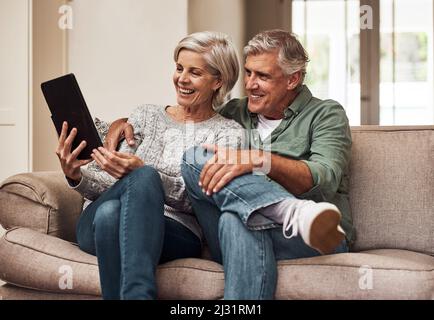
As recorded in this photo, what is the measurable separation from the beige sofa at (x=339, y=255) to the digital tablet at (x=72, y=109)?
0.80ft

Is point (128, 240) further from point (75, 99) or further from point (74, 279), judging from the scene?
point (75, 99)

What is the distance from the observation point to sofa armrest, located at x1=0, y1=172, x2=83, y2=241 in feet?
6.72

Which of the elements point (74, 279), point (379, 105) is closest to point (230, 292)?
point (74, 279)

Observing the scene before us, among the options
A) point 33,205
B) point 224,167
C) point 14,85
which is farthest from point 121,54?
point 224,167

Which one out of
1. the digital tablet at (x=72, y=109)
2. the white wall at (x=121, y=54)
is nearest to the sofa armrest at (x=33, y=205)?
the digital tablet at (x=72, y=109)

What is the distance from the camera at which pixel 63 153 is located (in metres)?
1.90

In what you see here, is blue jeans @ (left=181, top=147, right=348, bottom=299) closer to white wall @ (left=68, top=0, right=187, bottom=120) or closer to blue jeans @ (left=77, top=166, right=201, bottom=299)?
blue jeans @ (left=77, top=166, right=201, bottom=299)

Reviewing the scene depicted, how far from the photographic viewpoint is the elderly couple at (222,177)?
1.63 meters

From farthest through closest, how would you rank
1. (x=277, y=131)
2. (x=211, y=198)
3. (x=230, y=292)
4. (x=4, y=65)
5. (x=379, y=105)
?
(x=379, y=105) → (x=4, y=65) → (x=277, y=131) → (x=211, y=198) → (x=230, y=292)

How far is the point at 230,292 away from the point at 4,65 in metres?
2.16

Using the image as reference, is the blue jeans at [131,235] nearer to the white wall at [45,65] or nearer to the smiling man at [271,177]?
the smiling man at [271,177]

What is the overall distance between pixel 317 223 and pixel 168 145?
0.68 m

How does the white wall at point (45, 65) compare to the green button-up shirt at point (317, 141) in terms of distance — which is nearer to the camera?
the green button-up shirt at point (317, 141)

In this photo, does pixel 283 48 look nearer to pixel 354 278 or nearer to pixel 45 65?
pixel 354 278
